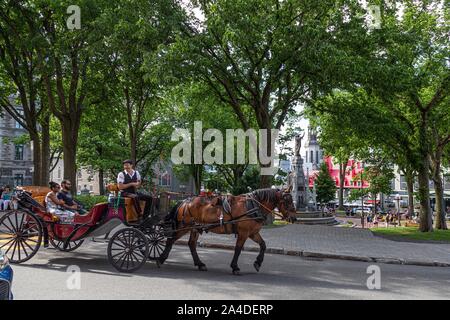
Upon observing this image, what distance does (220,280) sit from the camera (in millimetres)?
9117

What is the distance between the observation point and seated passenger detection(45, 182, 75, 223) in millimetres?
10523

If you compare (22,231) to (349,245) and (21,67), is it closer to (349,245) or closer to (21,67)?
(349,245)

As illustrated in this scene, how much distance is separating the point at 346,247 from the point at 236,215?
6.98 m

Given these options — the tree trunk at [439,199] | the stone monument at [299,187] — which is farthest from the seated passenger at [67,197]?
the stone monument at [299,187]

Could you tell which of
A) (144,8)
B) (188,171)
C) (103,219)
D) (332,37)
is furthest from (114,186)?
(188,171)

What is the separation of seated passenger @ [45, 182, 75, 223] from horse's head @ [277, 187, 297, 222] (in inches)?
192

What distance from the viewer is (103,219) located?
33.5 feet

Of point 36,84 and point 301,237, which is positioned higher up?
point 36,84

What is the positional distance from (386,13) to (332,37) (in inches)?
186

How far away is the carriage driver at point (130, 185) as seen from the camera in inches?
401

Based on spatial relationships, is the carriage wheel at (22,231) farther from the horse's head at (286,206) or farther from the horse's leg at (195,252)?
the horse's head at (286,206)

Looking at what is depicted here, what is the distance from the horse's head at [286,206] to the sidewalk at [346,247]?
4.10 m

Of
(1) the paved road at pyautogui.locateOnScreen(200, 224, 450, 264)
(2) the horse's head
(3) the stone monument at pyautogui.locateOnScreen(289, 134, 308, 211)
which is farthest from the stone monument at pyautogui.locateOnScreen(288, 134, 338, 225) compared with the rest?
(2) the horse's head

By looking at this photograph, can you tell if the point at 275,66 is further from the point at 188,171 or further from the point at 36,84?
the point at 188,171
